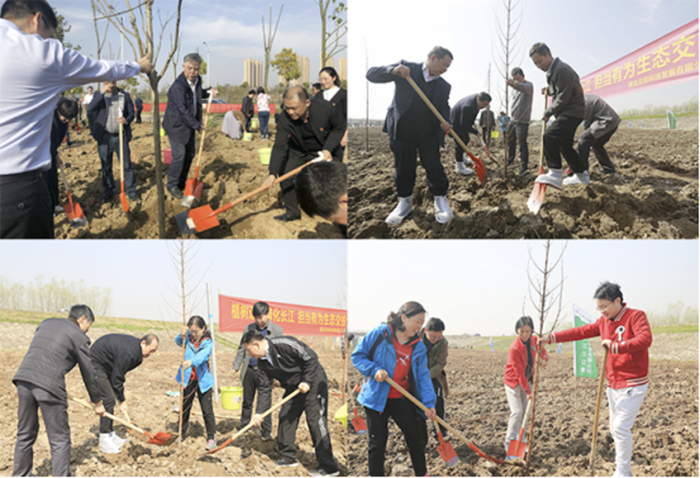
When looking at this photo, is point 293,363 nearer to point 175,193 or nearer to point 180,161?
point 175,193

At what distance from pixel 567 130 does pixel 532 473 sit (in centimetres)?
321

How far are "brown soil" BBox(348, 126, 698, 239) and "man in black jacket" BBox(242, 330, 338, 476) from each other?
141 cm

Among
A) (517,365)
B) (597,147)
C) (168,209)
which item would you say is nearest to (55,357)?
(168,209)

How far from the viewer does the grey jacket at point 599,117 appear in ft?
14.4

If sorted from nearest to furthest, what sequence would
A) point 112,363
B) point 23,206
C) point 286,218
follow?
point 23,206 < point 112,363 < point 286,218

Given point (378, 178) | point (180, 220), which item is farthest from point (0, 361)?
point (378, 178)

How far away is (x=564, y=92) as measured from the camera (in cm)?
418

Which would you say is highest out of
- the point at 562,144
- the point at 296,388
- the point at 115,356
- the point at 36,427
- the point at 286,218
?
the point at 562,144

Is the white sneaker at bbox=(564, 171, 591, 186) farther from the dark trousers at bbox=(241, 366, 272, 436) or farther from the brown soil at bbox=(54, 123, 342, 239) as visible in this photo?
the dark trousers at bbox=(241, 366, 272, 436)

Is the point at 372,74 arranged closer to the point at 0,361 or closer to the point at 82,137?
the point at 82,137

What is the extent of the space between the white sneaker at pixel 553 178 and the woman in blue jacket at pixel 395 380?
2.20 m

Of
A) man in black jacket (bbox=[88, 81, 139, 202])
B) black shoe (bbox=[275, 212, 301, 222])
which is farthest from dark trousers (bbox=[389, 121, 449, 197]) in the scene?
man in black jacket (bbox=[88, 81, 139, 202])

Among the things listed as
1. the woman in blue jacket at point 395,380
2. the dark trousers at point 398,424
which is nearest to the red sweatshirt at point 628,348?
the woman in blue jacket at point 395,380

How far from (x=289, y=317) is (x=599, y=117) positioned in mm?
4483
